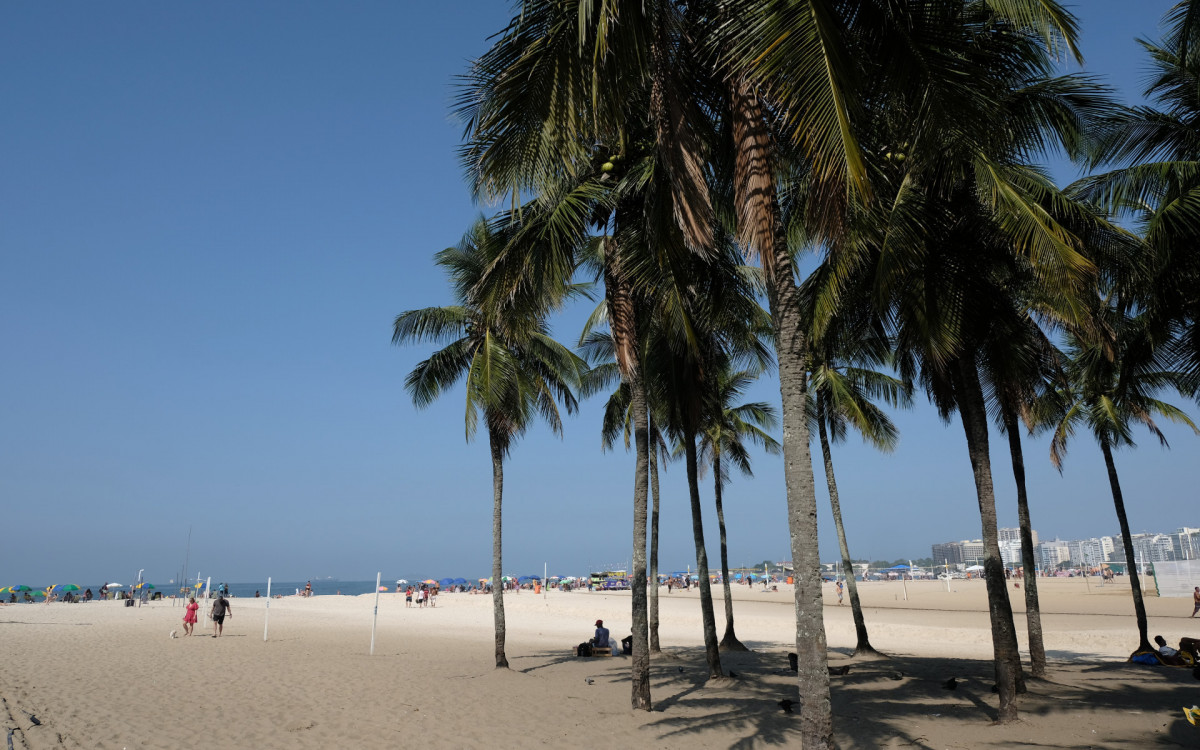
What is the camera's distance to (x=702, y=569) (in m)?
15.8

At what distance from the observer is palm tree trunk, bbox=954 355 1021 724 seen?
9602mm

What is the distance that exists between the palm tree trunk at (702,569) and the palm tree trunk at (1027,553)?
18.7ft

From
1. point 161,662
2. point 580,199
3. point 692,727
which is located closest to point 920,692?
point 692,727

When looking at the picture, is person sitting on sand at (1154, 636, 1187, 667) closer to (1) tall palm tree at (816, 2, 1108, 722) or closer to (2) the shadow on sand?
(2) the shadow on sand

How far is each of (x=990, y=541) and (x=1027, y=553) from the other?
4755mm

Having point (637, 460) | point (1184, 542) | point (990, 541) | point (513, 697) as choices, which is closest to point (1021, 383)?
point (990, 541)

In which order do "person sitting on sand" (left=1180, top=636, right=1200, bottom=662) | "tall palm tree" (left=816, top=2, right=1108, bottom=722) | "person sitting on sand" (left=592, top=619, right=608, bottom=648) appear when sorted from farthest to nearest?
"person sitting on sand" (left=592, top=619, right=608, bottom=648) < "person sitting on sand" (left=1180, top=636, right=1200, bottom=662) < "tall palm tree" (left=816, top=2, right=1108, bottom=722)

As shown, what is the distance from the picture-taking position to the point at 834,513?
19.5 m

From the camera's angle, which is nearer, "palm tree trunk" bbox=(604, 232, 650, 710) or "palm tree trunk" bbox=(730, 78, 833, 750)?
"palm tree trunk" bbox=(730, 78, 833, 750)

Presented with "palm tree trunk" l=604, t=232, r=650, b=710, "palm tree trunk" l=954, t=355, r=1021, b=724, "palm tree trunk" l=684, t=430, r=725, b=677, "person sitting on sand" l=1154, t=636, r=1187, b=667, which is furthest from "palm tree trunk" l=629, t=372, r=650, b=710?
"person sitting on sand" l=1154, t=636, r=1187, b=667

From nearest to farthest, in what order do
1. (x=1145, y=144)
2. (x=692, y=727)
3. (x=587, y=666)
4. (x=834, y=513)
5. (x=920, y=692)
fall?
(x=692, y=727)
(x=1145, y=144)
(x=920, y=692)
(x=587, y=666)
(x=834, y=513)

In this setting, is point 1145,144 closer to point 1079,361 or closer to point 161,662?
point 1079,361

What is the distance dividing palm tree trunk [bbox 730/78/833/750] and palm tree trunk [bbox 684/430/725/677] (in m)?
7.17

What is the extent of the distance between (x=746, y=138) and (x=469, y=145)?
9.52 feet
